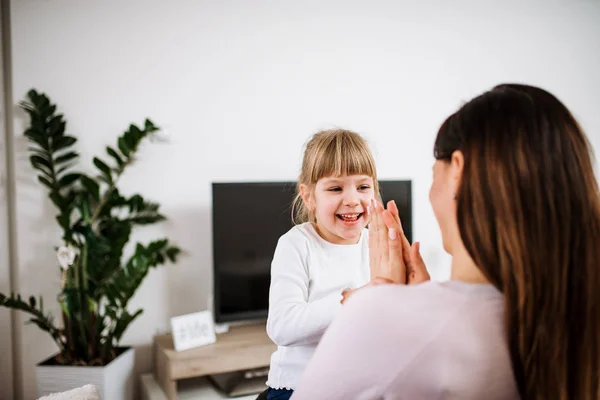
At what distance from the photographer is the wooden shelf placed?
2.29m

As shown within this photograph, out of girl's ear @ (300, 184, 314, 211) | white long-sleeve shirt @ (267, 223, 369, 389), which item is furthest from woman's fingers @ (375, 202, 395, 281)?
girl's ear @ (300, 184, 314, 211)

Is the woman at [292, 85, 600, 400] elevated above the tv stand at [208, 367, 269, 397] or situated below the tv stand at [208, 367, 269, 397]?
above

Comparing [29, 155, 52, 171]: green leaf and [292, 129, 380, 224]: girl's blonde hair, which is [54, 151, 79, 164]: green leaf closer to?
[29, 155, 52, 171]: green leaf

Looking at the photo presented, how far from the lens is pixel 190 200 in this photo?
9.19 ft

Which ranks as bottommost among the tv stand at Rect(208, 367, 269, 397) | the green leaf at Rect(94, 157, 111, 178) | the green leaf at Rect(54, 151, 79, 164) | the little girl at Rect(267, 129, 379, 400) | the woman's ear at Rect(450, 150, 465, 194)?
the tv stand at Rect(208, 367, 269, 397)

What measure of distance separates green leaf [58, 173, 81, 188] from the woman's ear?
2161 millimetres

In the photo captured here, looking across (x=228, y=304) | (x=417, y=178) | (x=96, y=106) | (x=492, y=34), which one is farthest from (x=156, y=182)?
(x=492, y=34)

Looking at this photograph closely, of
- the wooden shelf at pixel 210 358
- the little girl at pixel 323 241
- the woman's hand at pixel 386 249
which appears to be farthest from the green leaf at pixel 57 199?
the woman's hand at pixel 386 249

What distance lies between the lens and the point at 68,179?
2434mm

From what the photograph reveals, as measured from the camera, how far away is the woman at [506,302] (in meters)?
0.69

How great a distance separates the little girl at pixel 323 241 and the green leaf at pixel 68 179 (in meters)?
1.38

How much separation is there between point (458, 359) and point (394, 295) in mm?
124

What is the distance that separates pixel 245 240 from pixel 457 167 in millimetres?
2023

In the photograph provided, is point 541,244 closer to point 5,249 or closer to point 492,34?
point 5,249
